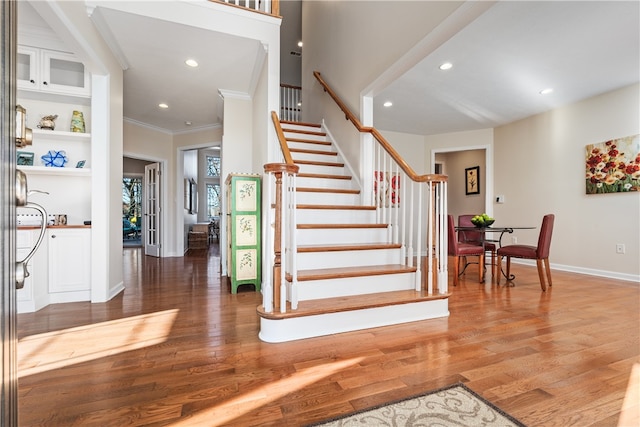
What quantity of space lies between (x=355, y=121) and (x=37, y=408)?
3.52 m

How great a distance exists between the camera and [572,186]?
4484 mm

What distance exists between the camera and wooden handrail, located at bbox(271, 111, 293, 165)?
2434 millimetres

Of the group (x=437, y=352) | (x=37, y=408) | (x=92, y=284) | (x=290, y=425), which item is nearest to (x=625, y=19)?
(x=437, y=352)

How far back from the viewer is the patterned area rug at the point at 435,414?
1205 mm

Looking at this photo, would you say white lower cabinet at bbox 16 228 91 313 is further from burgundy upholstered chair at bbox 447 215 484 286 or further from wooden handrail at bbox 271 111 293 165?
burgundy upholstered chair at bbox 447 215 484 286

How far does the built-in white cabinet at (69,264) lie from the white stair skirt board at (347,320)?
215 cm

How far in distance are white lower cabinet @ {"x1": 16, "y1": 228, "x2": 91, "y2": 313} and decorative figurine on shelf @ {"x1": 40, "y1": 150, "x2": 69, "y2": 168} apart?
27.5 inches

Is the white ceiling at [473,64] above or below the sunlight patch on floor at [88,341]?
above

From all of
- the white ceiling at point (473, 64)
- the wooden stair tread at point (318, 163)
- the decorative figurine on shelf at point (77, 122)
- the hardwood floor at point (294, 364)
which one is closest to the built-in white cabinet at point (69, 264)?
the hardwood floor at point (294, 364)

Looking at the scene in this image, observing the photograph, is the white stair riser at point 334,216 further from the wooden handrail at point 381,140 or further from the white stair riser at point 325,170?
the white stair riser at point 325,170

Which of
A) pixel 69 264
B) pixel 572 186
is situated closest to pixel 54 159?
pixel 69 264

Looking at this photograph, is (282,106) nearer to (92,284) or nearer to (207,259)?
(207,259)

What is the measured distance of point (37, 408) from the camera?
1294mm

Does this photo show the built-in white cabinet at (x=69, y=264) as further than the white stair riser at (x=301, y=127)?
No
